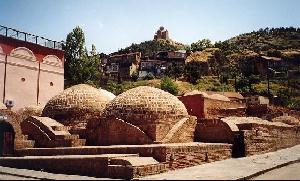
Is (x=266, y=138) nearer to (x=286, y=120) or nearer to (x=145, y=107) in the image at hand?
(x=145, y=107)

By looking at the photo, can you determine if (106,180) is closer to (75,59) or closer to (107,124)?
(107,124)

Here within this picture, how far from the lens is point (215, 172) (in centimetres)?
1081

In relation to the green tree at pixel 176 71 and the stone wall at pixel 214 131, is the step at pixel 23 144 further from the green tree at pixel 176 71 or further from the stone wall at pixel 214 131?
the green tree at pixel 176 71

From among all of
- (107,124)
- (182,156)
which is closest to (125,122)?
(107,124)

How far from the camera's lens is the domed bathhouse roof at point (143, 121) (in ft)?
47.5

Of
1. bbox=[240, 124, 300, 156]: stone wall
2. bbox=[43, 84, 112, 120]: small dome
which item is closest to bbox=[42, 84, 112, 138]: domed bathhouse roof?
bbox=[43, 84, 112, 120]: small dome

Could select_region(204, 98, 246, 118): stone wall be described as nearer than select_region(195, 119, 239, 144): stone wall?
No

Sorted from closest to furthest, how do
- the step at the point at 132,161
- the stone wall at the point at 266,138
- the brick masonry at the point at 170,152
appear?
the step at the point at 132,161 < the brick masonry at the point at 170,152 < the stone wall at the point at 266,138

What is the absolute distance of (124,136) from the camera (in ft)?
48.4

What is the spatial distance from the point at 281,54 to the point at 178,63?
823 inches

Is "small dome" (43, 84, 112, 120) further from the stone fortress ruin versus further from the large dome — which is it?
the large dome

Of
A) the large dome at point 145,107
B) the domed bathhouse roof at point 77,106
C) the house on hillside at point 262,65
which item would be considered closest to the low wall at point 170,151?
the large dome at point 145,107

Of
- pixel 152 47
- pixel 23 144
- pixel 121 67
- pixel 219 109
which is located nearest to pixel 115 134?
pixel 23 144

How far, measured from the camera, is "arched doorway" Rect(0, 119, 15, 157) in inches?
638
